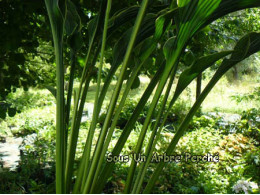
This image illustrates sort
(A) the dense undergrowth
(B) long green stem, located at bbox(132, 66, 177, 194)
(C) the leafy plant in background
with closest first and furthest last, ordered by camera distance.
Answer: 1. (C) the leafy plant in background
2. (B) long green stem, located at bbox(132, 66, 177, 194)
3. (A) the dense undergrowth

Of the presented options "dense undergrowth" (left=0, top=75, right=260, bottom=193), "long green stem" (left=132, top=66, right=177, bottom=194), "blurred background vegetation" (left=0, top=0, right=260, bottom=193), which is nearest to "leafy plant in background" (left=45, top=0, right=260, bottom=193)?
"long green stem" (left=132, top=66, right=177, bottom=194)

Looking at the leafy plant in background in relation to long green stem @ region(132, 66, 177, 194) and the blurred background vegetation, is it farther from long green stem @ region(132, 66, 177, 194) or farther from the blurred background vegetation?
the blurred background vegetation

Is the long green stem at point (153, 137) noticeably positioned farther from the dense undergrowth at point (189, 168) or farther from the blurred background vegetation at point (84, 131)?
the dense undergrowth at point (189, 168)

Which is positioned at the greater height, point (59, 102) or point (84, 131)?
point (59, 102)

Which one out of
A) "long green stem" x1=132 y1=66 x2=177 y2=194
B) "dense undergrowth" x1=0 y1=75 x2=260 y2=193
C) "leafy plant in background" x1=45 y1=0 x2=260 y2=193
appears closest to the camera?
"leafy plant in background" x1=45 y1=0 x2=260 y2=193

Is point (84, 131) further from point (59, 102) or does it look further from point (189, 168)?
point (59, 102)

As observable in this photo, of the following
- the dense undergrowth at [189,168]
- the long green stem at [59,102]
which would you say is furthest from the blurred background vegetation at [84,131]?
the long green stem at [59,102]

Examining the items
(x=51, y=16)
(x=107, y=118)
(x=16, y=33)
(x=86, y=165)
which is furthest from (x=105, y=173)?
(x=16, y=33)

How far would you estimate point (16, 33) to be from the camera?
1193 millimetres

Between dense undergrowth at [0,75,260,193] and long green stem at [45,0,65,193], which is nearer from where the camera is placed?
long green stem at [45,0,65,193]

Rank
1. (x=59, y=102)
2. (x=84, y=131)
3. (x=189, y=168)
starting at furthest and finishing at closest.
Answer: (x=84, y=131) < (x=189, y=168) < (x=59, y=102)

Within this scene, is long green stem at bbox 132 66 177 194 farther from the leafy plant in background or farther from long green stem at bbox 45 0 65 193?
long green stem at bbox 45 0 65 193

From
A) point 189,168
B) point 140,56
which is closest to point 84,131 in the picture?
point 189,168

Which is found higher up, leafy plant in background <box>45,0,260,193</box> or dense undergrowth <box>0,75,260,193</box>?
leafy plant in background <box>45,0,260,193</box>
